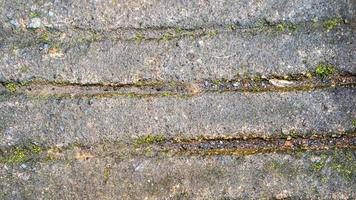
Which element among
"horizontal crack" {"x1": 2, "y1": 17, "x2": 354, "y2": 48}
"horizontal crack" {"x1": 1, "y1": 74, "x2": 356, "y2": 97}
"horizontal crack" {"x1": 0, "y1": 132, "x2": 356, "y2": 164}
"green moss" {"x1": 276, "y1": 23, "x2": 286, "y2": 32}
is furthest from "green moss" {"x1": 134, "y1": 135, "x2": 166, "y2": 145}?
"green moss" {"x1": 276, "y1": 23, "x2": 286, "y2": 32}

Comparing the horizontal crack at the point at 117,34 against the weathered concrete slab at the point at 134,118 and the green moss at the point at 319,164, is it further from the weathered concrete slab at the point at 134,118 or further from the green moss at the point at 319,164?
the green moss at the point at 319,164

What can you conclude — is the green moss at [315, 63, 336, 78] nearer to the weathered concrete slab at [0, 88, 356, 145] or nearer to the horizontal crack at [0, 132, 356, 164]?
the weathered concrete slab at [0, 88, 356, 145]

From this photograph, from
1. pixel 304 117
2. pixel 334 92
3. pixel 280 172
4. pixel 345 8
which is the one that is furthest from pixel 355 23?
pixel 280 172

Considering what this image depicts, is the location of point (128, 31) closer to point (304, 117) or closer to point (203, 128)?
point (203, 128)

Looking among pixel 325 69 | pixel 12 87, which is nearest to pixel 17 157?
pixel 12 87

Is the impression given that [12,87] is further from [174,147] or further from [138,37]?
[174,147]
